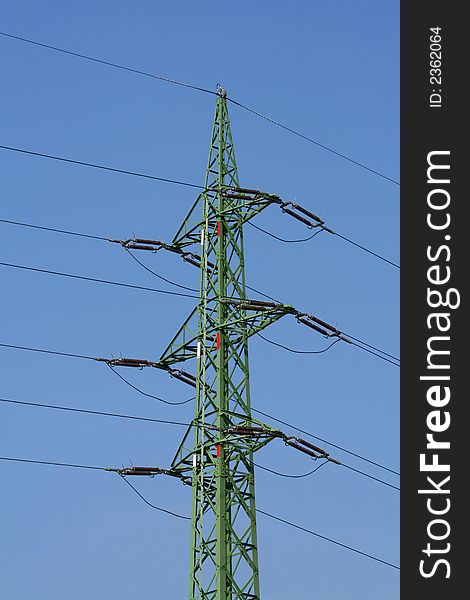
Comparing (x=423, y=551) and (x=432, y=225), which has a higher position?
(x=432, y=225)

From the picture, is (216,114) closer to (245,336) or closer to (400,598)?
(245,336)

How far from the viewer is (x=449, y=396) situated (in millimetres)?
42719

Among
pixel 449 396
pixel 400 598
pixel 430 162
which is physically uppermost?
pixel 430 162

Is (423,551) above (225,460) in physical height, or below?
below

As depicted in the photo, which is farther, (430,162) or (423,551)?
(430,162)

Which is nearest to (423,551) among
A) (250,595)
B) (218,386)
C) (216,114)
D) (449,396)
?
(449,396)

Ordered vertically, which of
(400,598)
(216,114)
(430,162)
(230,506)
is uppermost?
(216,114)

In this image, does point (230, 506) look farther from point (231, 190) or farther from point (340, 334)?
point (231, 190)

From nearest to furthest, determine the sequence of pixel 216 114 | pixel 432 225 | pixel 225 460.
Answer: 1. pixel 432 225
2. pixel 225 460
3. pixel 216 114

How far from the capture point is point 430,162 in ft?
151

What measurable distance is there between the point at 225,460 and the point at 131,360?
8326 millimetres

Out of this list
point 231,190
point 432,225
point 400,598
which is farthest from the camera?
point 231,190

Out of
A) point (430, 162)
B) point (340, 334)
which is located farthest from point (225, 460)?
point (430, 162)

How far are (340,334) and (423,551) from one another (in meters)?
16.0
